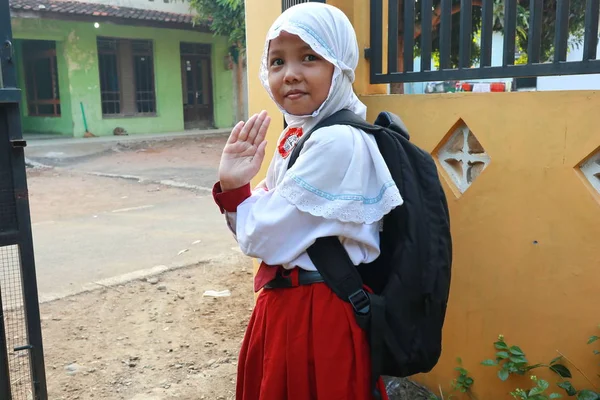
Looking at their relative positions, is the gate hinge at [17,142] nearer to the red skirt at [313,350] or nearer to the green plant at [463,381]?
the red skirt at [313,350]

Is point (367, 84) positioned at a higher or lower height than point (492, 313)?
higher

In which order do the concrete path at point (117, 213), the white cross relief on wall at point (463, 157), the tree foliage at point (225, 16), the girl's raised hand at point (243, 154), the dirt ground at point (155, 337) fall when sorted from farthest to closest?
1. the tree foliage at point (225, 16)
2. the concrete path at point (117, 213)
3. the dirt ground at point (155, 337)
4. the white cross relief on wall at point (463, 157)
5. the girl's raised hand at point (243, 154)

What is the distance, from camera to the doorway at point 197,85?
17181 millimetres

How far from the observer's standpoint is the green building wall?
14.4 metres

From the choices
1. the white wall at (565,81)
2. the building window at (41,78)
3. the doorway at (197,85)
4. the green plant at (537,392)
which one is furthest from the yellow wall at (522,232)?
the doorway at (197,85)

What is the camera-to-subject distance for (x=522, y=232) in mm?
2088

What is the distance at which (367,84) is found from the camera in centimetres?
265

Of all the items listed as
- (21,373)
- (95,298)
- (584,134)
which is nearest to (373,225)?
(584,134)

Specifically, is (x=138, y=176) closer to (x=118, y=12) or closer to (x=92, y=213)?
(x=92, y=213)

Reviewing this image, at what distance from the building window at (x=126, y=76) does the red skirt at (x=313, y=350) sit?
1511 centimetres

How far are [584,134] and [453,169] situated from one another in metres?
0.59

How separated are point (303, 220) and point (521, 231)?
1.09m

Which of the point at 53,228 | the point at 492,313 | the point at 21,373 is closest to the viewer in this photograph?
the point at 492,313

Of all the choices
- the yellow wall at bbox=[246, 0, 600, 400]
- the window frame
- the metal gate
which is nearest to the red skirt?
the yellow wall at bbox=[246, 0, 600, 400]
